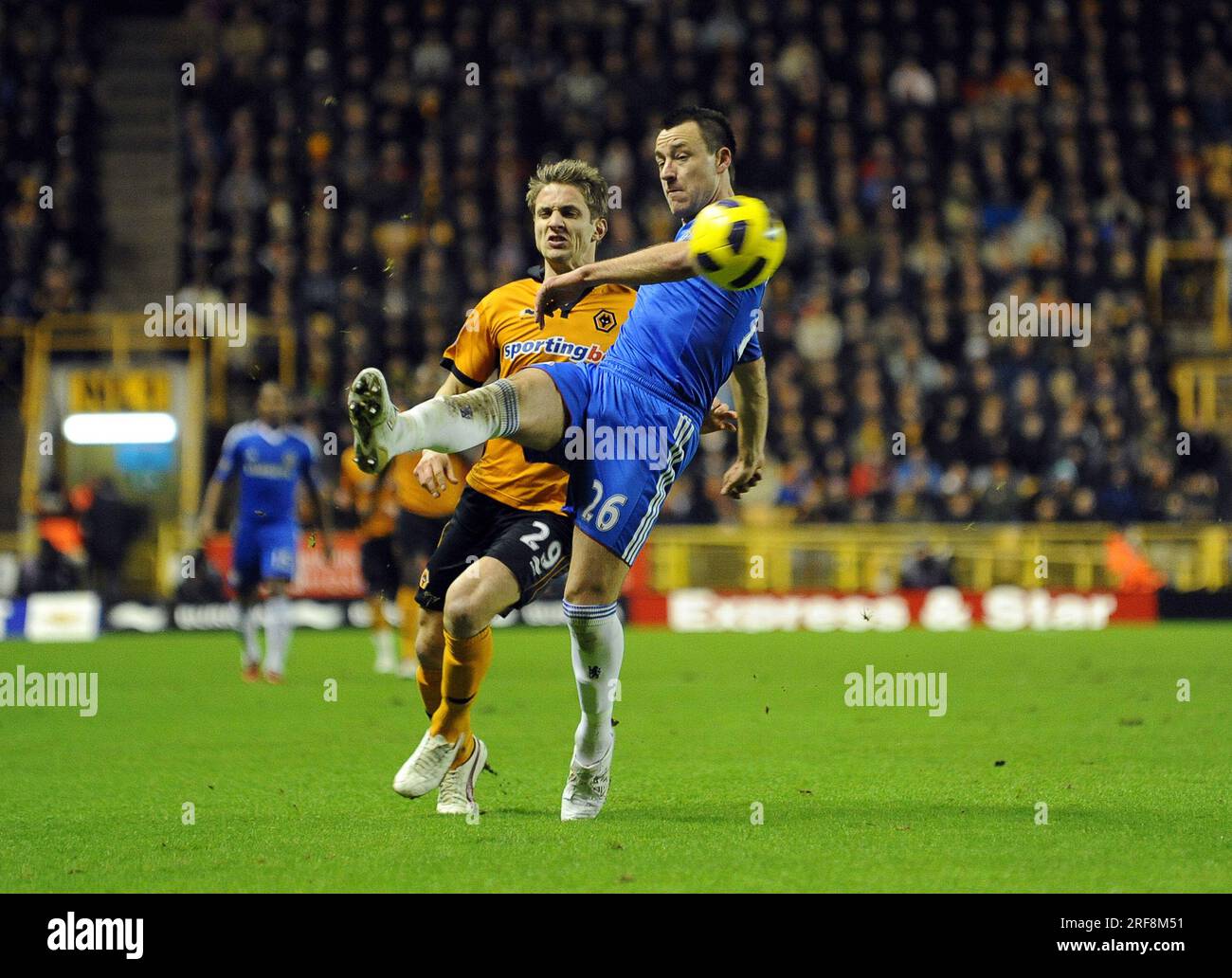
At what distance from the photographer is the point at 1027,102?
81.9 feet

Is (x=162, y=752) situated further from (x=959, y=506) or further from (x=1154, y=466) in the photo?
(x=1154, y=466)

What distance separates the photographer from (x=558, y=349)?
22.2 ft

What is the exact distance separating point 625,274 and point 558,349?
120 centimetres

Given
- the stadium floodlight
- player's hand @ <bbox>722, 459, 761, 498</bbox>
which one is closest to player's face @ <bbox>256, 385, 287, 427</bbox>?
player's hand @ <bbox>722, 459, 761, 498</bbox>

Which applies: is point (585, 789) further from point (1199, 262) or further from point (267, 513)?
point (1199, 262)

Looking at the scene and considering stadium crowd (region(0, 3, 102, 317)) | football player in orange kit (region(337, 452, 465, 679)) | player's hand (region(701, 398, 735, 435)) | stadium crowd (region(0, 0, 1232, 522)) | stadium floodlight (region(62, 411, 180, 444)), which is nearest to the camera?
player's hand (region(701, 398, 735, 435))

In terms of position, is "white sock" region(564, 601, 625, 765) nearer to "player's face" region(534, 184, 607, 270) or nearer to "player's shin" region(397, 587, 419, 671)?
"player's face" region(534, 184, 607, 270)

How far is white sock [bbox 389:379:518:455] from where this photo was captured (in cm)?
535

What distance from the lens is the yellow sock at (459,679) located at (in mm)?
6480
